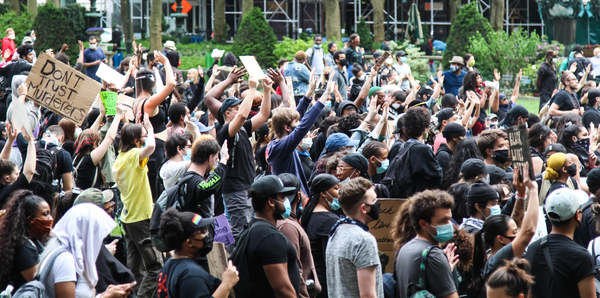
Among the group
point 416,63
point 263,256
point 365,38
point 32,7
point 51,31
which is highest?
point 32,7

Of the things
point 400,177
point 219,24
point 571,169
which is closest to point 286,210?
point 400,177

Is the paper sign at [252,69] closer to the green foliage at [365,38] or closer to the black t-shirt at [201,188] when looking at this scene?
the black t-shirt at [201,188]

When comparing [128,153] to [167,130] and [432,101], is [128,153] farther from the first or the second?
[432,101]

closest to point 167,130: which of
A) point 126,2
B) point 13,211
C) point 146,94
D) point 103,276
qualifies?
point 146,94

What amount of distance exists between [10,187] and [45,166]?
115 centimetres

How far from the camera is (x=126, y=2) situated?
114 ft

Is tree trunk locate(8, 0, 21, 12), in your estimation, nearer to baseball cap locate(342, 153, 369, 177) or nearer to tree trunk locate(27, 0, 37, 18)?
tree trunk locate(27, 0, 37, 18)

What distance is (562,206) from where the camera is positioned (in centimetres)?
612

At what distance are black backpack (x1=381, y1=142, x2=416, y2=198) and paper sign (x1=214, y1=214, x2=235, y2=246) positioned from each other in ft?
5.86

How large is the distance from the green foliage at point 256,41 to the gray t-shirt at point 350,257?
2340 cm

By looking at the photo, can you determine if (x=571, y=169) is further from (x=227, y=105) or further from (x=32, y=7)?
(x=32, y=7)

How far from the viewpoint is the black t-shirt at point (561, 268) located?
236 inches

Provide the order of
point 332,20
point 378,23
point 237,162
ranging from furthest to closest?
point 378,23 < point 332,20 < point 237,162

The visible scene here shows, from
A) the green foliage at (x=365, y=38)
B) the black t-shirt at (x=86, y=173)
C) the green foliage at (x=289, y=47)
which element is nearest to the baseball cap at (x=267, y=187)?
the black t-shirt at (x=86, y=173)
